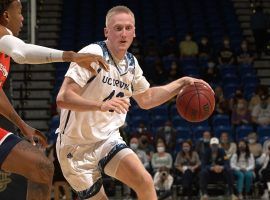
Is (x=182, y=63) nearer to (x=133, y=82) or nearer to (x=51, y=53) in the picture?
(x=133, y=82)

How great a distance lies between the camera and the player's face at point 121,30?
5.17 metres

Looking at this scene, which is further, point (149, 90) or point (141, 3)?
point (141, 3)

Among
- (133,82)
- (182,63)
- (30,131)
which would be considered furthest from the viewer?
(182,63)

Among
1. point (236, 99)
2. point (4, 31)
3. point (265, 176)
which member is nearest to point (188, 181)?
point (265, 176)

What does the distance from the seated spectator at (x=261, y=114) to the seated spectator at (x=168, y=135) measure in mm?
2226

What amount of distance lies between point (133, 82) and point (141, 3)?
15241 mm

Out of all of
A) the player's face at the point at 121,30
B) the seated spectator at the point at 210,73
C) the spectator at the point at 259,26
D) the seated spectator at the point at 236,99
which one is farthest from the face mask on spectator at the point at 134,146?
the player's face at the point at 121,30

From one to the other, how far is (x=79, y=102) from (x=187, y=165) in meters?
8.65

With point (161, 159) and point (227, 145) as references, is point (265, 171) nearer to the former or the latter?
point (227, 145)

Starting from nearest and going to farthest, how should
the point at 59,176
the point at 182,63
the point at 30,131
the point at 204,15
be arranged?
the point at 30,131, the point at 59,176, the point at 182,63, the point at 204,15

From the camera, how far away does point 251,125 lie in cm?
1471

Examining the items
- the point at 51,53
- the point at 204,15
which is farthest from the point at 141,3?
the point at 51,53

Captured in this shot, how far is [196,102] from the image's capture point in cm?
536

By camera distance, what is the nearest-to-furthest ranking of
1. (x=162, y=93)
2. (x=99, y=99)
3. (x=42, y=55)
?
(x=42, y=55), (x=99, y=99), (x=162, y=93)
